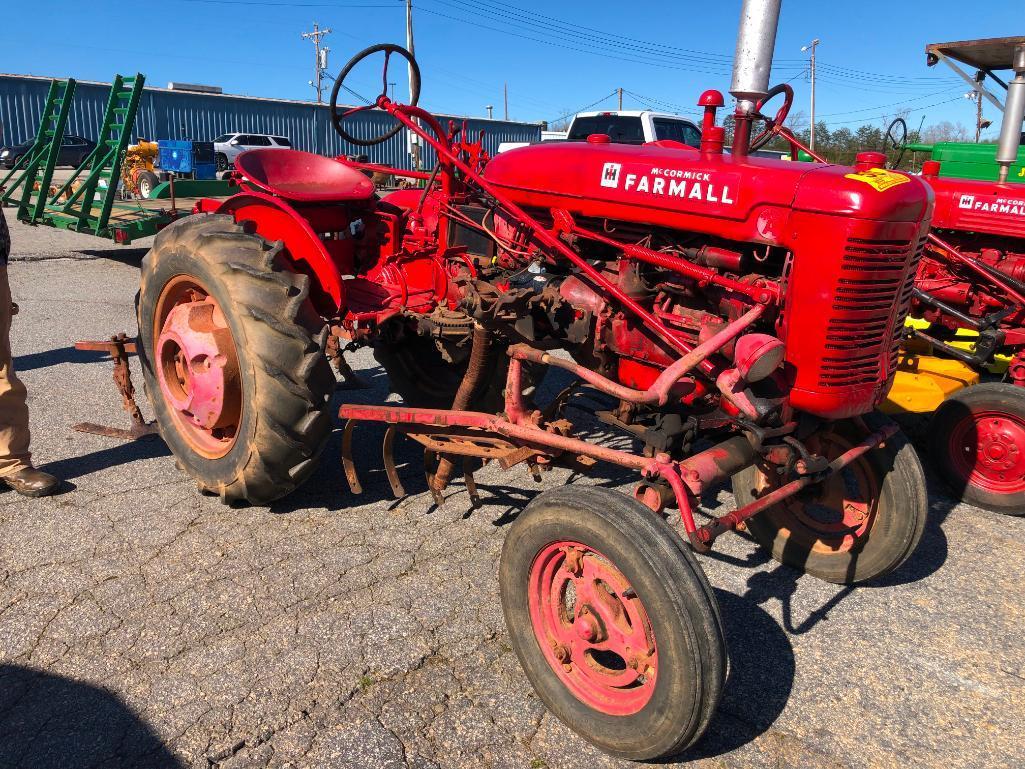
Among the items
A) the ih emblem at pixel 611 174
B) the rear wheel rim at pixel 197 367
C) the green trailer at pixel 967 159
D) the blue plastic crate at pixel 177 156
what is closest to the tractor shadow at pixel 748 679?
the ih emblem at pixel 611 174

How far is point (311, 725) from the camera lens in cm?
213

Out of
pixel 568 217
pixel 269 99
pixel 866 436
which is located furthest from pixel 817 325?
pixel 269 99

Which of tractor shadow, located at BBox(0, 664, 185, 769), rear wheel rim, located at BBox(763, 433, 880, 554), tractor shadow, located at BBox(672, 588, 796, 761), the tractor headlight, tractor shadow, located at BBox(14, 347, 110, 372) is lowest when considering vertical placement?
tractor shadow, located at BBox(0, 664, 185, 769)

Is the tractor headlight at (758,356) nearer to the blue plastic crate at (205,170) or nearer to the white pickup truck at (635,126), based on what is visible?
the white pickup truck at (635,126)

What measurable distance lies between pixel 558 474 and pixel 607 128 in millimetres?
6534

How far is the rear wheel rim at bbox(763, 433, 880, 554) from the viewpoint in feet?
9.32

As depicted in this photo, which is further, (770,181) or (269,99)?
(269,99)

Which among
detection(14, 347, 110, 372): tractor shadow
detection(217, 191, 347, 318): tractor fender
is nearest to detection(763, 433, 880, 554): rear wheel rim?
detection(217, 191, 347, 318): tractor fender

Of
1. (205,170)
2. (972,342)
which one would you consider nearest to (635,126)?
(972,342)

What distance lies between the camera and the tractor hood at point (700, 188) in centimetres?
225

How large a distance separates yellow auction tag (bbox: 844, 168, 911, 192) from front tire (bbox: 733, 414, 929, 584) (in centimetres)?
89

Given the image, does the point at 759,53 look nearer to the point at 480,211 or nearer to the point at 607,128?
the point at 480,211

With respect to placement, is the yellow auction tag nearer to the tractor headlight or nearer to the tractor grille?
the tractor grille

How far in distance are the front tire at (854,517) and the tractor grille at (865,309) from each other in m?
0.46
